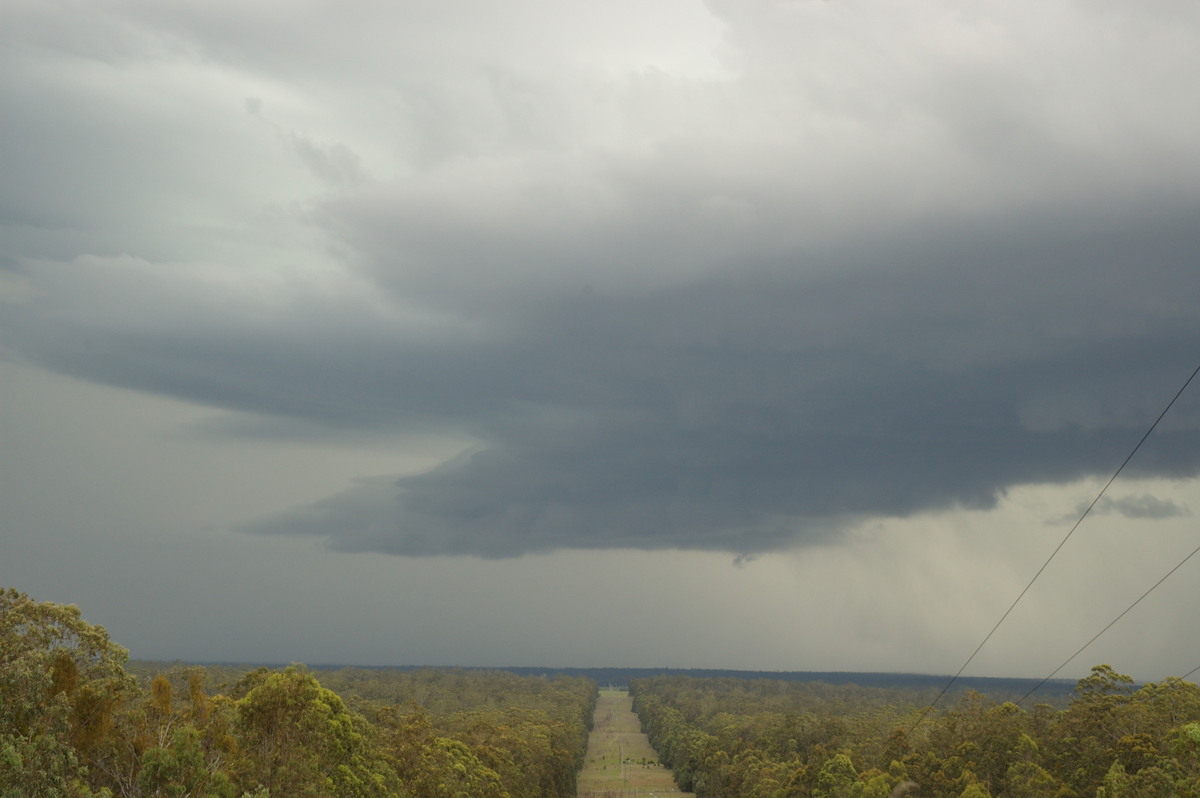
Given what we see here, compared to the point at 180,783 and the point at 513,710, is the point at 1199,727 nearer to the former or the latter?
the point at 180,783

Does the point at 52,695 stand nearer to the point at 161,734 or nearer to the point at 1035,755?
the point at 161,734

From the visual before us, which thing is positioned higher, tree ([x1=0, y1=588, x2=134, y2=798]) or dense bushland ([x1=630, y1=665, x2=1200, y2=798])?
tree ([x1=0, y1=588, x2=134, y2=798])

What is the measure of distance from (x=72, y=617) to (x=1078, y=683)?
3211 inches

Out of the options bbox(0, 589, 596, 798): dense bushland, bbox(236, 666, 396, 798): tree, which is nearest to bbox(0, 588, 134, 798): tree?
bbox(0, 589, 596, 798): dense bushland

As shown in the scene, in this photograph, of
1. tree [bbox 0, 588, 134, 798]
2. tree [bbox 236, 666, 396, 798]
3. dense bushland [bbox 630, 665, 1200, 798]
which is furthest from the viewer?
dense bushland [bbox 630, 665, 1200, 798]

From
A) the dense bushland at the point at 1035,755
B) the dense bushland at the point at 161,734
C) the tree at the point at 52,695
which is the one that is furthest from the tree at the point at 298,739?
the dense bushland at the point at 1035,755

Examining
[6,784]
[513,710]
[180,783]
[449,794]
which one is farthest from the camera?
[513,710]

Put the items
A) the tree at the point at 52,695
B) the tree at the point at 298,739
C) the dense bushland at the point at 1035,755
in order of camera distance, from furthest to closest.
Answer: the dense bushland at the point at 1035,755
the tree at the point at 298,739
the tree at the point at 52,695

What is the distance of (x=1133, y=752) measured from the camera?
69750 mm

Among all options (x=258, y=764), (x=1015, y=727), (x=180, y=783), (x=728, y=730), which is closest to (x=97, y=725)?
(x=180, y=783)

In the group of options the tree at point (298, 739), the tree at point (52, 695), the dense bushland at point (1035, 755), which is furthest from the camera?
the dense bushland at point (1035, 755)

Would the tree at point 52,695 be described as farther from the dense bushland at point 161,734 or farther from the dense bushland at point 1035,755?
the dense bushland at point 1035,755

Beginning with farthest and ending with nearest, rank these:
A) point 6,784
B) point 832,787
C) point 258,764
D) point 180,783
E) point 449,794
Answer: point 832,787
point 449,794
point 258,764
point 180,783
point 6,784

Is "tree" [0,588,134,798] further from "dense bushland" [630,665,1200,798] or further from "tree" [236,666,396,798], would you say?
"dense bushland" [630,665,1200,798]
